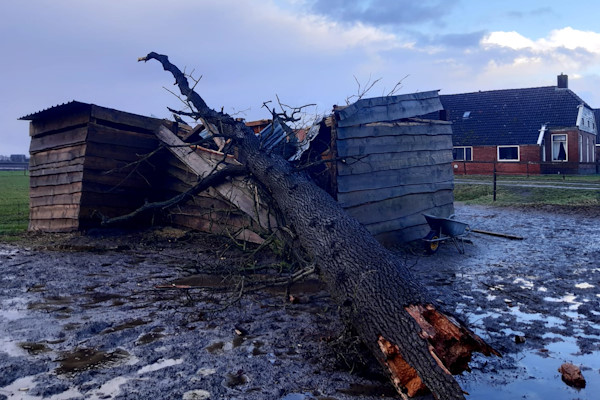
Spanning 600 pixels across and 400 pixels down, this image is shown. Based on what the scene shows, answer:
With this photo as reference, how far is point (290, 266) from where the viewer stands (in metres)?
6.25

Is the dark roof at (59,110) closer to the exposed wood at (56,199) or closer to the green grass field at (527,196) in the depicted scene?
the exposed wood at (56,199)

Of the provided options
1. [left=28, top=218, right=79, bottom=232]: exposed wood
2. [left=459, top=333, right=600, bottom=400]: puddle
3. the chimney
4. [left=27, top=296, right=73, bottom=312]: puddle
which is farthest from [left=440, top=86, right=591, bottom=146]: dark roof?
[left=27, top=296, right=73, bottom=312]: puddle

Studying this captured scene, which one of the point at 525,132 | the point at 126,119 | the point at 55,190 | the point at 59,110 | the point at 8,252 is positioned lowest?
the point at 8,252

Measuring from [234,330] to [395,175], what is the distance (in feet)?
18.7

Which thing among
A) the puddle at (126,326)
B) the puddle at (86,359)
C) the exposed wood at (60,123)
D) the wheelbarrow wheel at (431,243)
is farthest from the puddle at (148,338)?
the exposed wood at (60,123)

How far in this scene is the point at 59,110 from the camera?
10195 mm

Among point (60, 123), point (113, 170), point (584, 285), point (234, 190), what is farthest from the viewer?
point (60, 123)

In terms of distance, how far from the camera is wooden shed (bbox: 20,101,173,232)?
9812 millimetres

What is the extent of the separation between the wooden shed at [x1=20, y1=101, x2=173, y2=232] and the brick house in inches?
880

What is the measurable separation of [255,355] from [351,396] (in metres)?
0.98

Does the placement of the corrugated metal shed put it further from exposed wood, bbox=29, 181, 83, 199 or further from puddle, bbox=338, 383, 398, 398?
exposed wood, bbox=29, 181, 83, 199

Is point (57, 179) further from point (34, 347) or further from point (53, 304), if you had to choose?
point (34, 347)

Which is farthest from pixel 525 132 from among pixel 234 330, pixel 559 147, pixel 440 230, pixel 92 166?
pixel 234 330

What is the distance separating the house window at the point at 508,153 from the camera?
30469mm
